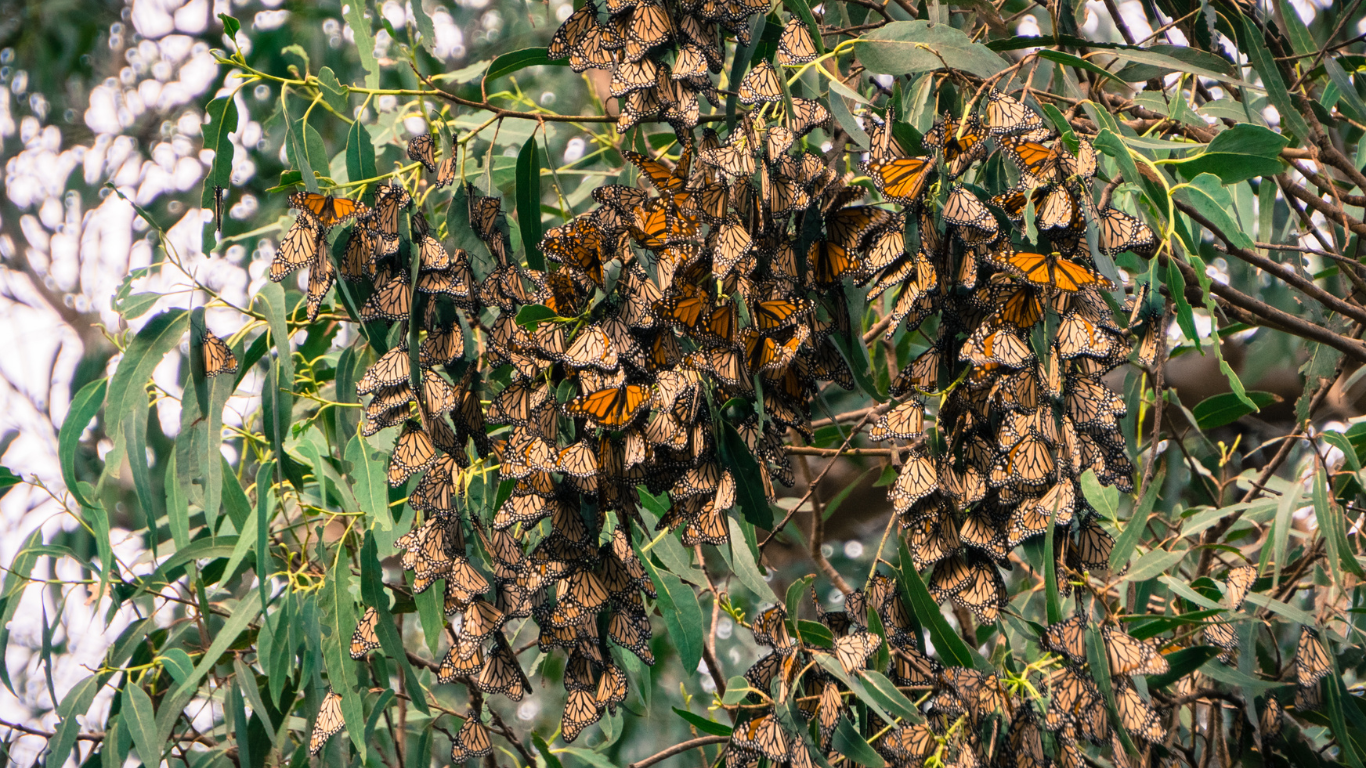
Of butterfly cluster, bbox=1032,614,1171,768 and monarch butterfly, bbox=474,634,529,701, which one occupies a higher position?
butterfly cluster, bbox=1032,614,1171,768

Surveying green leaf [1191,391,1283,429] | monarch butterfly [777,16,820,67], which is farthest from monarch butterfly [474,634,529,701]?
green leaf [1191,391,1283,429]

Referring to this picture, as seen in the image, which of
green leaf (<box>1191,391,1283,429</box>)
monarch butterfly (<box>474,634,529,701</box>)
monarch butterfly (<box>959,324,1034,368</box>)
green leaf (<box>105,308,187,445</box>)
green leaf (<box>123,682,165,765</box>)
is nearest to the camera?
monarch butterfly (<box>959,324,1034,368</box>)

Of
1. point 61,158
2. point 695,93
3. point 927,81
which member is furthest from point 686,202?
point 61,158

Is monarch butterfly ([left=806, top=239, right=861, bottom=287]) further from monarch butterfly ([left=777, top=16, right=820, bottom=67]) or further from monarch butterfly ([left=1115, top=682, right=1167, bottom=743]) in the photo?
monarch butterfly ([left=1115, top=682, right=1167, bottom=743])

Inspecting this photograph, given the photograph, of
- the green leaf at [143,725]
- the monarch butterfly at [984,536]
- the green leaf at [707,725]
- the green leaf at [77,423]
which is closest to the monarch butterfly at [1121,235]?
the monarch butterfly at [984,536]

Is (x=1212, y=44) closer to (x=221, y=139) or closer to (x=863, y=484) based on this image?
(x=221, y=139)

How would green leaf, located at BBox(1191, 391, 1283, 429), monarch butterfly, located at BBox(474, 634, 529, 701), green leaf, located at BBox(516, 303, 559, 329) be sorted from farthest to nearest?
green leaf, located at BBox(1191, 391, 1283, 429)
monarch butterfly, located at BBox(474, 634, 529, 701)
green leaf, located at BBox(516, 303, 559, 329)

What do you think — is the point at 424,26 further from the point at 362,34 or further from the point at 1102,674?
the point at 1102,674

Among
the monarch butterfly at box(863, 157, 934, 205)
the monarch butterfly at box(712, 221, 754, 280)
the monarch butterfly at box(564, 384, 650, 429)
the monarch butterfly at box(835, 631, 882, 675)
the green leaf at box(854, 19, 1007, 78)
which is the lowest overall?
the monarch butterfly at box(835, 631, 882, 675)
